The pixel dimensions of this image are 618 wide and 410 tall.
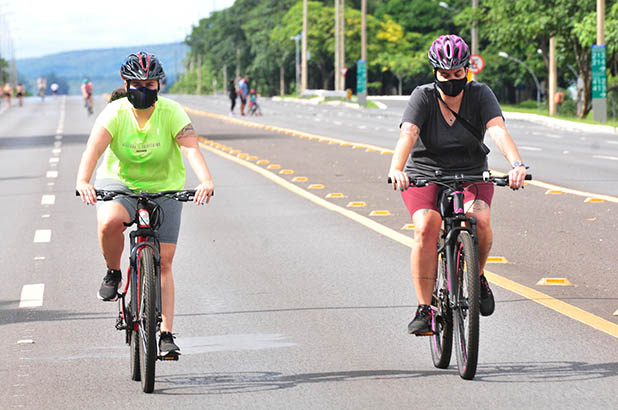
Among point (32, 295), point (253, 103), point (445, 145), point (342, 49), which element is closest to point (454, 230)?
point (445, 145)

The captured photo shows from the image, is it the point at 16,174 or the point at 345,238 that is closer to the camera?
the point at 345,238

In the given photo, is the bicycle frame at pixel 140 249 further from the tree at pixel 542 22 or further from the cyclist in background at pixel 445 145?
the tree at pixel 542 22

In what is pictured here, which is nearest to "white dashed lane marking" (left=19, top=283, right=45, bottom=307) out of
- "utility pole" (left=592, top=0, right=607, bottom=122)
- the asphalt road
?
the asphalt road

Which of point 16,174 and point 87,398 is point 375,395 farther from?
point 16,174

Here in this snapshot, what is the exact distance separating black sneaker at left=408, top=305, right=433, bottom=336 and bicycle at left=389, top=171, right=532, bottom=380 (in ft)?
0.09

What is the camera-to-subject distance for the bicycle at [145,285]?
19.1ft

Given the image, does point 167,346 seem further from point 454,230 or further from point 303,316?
point 303,316

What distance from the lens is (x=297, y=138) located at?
33094 millimetres

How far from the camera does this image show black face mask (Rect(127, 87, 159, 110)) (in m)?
6.10

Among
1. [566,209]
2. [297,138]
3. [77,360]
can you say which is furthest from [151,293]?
[297,138]

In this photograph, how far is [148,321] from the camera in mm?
5785

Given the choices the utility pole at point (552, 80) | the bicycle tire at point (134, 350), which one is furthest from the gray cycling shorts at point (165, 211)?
the utility pole at point (552, 80)

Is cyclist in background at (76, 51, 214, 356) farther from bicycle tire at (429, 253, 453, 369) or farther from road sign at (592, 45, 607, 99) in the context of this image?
road sign at (592, 45, 607, 99)

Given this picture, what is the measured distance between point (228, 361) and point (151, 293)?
0.94 m
